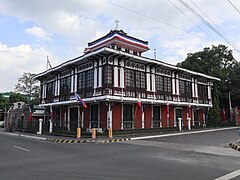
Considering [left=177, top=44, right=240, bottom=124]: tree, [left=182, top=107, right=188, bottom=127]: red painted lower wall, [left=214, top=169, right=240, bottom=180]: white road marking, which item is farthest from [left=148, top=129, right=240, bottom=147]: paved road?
[left=177, top=44, right=240, bottom=124]: tree

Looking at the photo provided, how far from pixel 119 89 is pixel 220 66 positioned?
23.9 meters

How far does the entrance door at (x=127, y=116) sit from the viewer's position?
24147 mm

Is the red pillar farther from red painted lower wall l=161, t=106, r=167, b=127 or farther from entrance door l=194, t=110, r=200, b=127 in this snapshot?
entrance door l=194, t=110, r=200, b=127

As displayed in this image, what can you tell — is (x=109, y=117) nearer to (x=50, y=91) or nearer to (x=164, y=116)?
(x=164, y=116)

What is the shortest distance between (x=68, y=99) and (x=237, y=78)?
26.5 meters

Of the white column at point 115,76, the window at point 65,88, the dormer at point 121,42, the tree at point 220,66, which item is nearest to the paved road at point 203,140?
the white column at point 115,76

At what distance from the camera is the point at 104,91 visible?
71.7ft

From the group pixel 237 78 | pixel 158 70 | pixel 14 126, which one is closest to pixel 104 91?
pixel 158 70

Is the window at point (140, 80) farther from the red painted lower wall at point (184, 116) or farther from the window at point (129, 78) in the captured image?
the red painted lower wall at point (184, 116)

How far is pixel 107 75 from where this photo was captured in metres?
22.2

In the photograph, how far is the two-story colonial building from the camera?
22.8m

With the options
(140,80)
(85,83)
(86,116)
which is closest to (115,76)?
(140,80)

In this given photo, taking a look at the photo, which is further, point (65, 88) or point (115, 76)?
point (65, 88)

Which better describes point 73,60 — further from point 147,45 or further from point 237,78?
point 237,78
